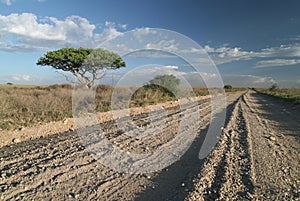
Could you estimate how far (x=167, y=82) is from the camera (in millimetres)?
23609

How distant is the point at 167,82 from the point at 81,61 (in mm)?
9162

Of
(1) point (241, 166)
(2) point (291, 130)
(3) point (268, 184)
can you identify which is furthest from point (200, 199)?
(2) point (291, 130)

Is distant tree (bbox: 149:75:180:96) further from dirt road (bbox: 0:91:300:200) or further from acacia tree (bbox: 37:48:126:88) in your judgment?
dirt road (bbox: 0:91:300:200)

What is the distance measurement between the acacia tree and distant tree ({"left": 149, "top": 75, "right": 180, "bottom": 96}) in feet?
17.9

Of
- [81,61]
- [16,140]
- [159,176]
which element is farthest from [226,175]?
[81,61]

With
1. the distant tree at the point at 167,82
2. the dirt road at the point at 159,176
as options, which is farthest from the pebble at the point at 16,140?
the distant tree at the point at 167,82

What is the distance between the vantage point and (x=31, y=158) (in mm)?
4473

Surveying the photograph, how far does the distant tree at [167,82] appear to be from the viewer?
2317 cm

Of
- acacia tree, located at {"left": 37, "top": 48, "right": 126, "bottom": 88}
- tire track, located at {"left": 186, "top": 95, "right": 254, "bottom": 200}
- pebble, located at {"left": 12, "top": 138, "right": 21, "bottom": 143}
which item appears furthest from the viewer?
acacia tree, located at {"left": 37, "top": 48, "right": 126, "bottom": 88}

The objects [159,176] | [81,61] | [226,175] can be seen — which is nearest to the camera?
[226,175]

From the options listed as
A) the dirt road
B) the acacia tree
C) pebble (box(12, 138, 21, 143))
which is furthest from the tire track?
the acacia tree

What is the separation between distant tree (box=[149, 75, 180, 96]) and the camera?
23169 millimetres

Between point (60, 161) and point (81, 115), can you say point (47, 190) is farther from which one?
point (81, 115)

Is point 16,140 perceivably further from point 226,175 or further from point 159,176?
point 226,175
